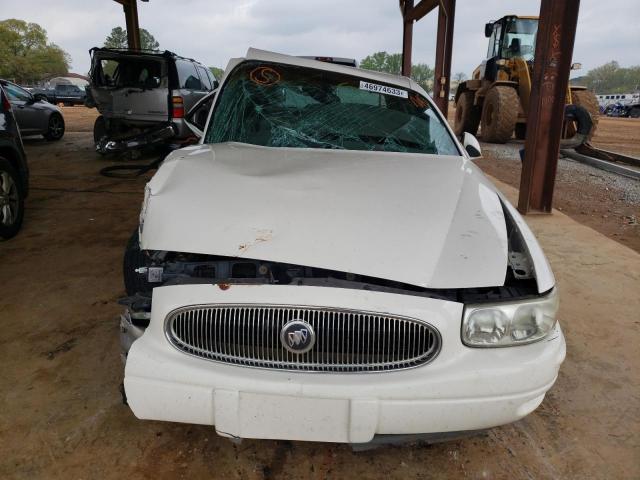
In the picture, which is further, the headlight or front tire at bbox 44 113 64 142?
front tire at bbox 44 113 64 142

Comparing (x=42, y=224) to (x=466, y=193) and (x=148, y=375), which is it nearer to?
(x=148, y=375)

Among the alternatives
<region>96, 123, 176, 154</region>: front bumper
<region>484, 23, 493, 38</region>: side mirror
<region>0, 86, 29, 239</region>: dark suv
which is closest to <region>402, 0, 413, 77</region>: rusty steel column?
<region>484, 23, 493, 38</region>: side mirror

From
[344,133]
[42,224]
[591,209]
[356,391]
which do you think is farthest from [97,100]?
[356,391]

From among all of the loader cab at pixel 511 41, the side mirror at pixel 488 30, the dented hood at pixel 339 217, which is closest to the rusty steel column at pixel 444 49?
the loader cab at pixel 511 41

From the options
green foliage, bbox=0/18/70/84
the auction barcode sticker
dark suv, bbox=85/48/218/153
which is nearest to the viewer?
the auction barcode sticker

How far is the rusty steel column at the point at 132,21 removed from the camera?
1215 centimetres

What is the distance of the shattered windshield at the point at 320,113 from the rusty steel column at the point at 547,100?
2826 mm

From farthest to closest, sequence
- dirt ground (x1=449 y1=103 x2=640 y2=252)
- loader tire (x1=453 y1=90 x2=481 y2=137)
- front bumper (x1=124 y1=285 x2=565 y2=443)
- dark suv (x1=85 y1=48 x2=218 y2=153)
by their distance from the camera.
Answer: loader tire (x1=453 y1=90 x2=481 y2=137), dark suv (x1=85 y1=48 x2=218 y2=153), dirt ground (x1=449 y1=103 x2=640 y2=252), front bumper (x1=124 y1=285 x2=565 y2=443)

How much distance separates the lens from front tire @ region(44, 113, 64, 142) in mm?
11273

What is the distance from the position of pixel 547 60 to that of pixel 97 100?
7229 millimetres

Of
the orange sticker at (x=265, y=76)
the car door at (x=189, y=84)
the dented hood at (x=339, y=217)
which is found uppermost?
the car door at (x=189, y=84)

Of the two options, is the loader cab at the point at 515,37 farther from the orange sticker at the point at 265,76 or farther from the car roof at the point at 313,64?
the orange sticker at the point at 265,76

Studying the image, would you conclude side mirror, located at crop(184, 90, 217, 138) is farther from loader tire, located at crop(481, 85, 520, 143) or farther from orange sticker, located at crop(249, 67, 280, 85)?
loader tire, located at crop(481, 85, 520, 143)

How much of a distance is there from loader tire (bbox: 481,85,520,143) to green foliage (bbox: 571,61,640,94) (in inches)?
4010
